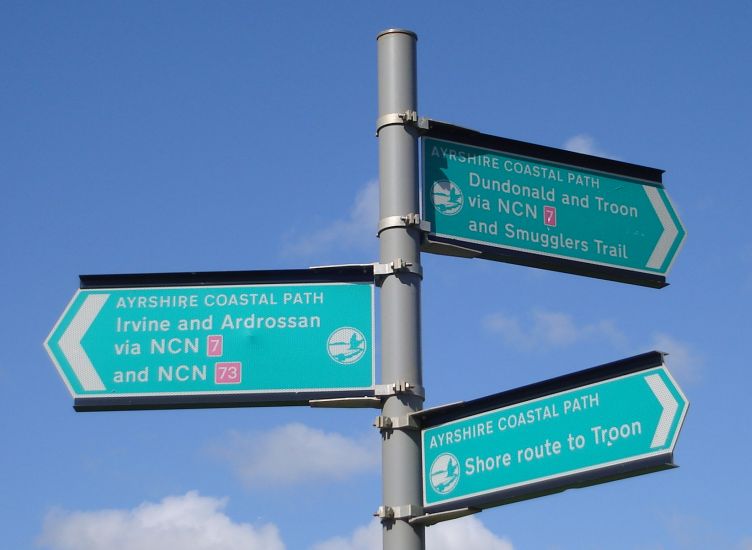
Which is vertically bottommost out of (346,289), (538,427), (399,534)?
(399,534)

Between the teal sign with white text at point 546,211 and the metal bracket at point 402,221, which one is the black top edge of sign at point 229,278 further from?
the teal sign with white text at point 546,211

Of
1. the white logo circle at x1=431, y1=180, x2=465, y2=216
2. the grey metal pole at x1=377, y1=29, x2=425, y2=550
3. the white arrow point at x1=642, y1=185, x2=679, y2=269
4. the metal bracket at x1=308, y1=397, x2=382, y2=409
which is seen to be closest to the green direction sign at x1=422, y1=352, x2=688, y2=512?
the grey metal pole at x1=377, y1=29, x2=425, y2=550

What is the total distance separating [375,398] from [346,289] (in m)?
0.63

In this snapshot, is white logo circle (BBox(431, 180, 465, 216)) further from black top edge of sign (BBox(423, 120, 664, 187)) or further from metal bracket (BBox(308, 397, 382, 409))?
metal bracket (BBox(308, 397, 382, 409))

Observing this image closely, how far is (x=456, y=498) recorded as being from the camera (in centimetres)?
553

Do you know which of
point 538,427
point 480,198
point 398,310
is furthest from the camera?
point 480,198

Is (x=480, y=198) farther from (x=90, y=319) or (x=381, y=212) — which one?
(x=90, y=319)

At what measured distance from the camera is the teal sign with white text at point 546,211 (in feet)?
20.1

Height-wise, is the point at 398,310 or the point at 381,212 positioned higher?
the point at 381,212

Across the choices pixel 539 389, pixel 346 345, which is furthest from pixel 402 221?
pixel 539 389

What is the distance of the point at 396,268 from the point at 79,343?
1.70 meters

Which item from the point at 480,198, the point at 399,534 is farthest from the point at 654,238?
the point at 399,534

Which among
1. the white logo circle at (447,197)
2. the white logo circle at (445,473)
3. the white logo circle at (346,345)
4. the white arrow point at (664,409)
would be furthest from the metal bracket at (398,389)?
the white arrow point at (664,409)

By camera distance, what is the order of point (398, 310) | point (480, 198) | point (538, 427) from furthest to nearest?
point (480, 198) → point (398, 310) → point (538, 427)
